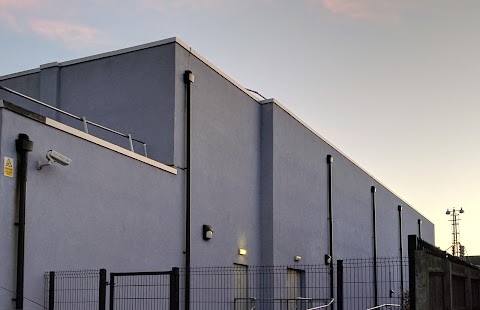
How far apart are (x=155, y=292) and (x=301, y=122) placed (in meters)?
11.7

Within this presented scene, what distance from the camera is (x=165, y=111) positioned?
16766 millimetres

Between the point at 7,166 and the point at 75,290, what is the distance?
274 cm

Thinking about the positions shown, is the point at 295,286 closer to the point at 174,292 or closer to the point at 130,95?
the point at 130,95

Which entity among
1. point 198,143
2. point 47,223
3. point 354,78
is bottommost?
point 47,223

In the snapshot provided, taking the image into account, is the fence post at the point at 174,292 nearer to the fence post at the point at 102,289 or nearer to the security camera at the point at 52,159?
the fence post at the point at 102,289

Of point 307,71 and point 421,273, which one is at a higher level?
point 307,71

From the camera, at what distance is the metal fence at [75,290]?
1177cm

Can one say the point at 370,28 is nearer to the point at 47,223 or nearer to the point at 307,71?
the point at 307,71

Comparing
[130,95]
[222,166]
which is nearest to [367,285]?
[222,166]

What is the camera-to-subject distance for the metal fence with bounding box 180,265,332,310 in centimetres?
1739

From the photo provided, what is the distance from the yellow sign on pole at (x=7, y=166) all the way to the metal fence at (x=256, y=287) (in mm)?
6130

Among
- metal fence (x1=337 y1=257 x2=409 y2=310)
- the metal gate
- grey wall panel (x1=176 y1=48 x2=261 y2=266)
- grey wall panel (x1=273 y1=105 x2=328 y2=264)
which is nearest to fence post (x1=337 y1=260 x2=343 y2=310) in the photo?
the metal gate

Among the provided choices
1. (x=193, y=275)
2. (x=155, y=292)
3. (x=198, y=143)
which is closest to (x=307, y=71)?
(x=198, y=143)

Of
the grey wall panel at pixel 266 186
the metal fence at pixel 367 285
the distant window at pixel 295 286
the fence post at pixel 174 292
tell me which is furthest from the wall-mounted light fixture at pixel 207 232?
the metal fence at pixel 367 285
